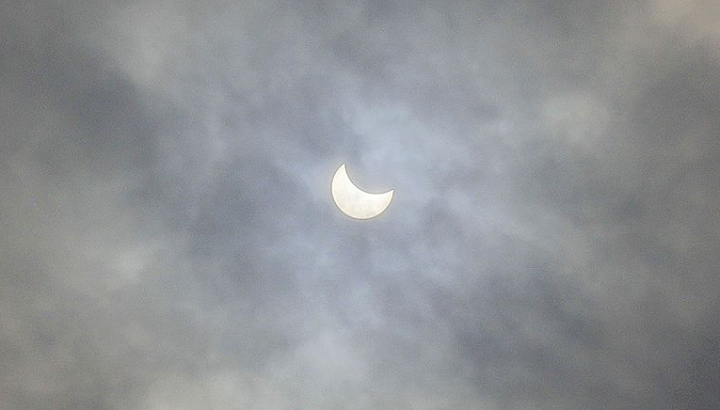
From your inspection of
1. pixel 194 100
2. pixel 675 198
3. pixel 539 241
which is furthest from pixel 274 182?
pixel 675 198

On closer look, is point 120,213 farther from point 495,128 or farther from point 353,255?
point 495,128

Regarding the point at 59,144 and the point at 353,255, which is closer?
the point at 59,144

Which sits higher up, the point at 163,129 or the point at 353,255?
the point at 163,129

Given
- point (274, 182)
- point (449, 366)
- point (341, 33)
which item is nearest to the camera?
point (341, 33)

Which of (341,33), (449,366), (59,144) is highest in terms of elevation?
(341,33)

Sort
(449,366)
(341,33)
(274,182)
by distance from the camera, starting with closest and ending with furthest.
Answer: (341,33) → (274,182) → (449,366)

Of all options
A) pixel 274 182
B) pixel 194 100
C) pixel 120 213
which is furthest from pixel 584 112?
pixel 120 213

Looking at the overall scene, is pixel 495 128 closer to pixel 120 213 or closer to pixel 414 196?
pixel 414 196
